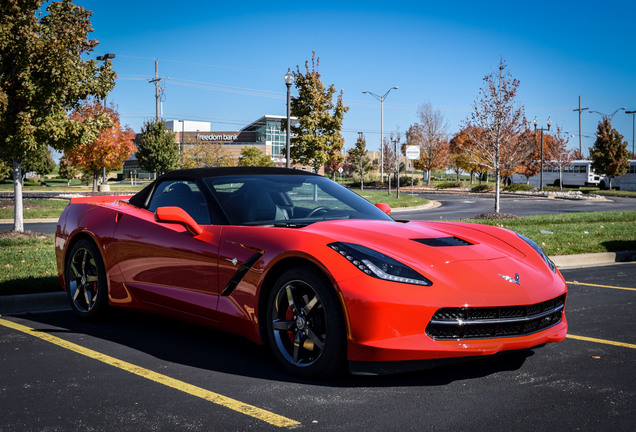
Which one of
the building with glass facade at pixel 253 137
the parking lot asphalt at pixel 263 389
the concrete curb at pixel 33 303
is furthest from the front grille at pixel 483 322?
the building with glass facade at pixel 253 137

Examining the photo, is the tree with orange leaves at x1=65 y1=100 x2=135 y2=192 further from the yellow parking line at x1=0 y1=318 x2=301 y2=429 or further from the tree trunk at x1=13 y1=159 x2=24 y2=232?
the yellow parking line at x1=0 y1=318 x2=301 y2=429

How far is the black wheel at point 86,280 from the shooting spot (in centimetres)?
589

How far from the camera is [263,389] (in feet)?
13.2

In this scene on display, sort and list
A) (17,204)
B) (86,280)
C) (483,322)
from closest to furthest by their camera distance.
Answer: (483,322) → (86,280) → (17,204)

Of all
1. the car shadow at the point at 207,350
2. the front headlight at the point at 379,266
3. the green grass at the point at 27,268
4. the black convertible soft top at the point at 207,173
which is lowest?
the car shadow at the point at 207,350

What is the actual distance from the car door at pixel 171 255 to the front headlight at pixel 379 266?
1183 millimetres

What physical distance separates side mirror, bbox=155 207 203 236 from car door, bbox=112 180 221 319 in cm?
6

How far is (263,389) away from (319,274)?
0.81 meters

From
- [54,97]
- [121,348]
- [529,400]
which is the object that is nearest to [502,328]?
[529,400]

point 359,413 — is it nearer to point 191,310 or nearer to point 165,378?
point 165,378

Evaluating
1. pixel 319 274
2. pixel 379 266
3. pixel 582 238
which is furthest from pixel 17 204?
pixel 379 266

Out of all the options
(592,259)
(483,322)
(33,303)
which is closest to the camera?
(483,322)

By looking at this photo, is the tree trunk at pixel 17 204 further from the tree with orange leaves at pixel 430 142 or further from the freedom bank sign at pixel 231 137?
the freedom bank sign at pixel 231 137

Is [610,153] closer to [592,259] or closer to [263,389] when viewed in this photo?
[592,259]
